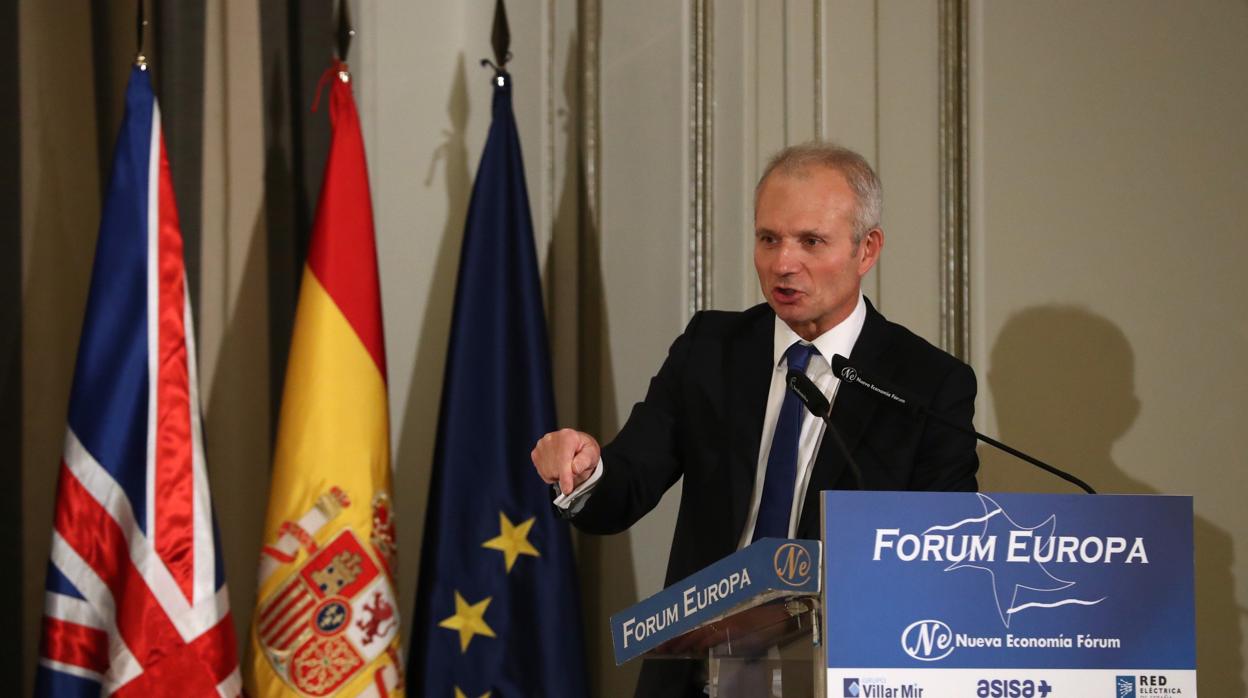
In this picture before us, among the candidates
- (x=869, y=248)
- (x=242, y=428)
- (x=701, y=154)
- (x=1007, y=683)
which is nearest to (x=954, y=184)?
(x=701, y=154)

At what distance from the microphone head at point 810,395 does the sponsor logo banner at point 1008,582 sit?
355mm

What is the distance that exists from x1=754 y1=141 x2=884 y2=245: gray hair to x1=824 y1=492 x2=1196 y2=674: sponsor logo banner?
2.91ft

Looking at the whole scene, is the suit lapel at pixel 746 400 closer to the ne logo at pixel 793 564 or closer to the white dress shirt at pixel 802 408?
the white dress shirt at pixel 802 408

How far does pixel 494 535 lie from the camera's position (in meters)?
3.41

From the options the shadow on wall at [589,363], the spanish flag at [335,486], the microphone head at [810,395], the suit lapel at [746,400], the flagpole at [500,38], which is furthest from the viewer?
the shadow on wall at [589,363]

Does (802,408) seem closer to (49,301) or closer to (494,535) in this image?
(494,535)

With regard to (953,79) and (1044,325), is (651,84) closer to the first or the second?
(953,79)

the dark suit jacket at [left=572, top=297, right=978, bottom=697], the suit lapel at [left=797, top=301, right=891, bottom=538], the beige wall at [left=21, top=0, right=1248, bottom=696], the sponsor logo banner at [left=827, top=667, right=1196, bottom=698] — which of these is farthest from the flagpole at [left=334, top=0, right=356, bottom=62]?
the sponsor logo banner at [left=827, top=667, right=1196, bottom=698]

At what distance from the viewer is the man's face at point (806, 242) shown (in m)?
2.37

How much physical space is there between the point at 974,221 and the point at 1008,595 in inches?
79.6

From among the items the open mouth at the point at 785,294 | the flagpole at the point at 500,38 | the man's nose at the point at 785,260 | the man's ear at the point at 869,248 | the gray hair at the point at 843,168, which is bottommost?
the open mouth at the point at 785,294

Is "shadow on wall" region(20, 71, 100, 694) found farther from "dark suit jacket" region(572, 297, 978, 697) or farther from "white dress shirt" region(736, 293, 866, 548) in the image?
"white dress shirt" region(736, 293, 866, 548)

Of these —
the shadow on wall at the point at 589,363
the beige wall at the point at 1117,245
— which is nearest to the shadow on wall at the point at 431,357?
the shadow on wall at the point at 589,363

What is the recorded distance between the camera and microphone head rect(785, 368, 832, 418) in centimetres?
195
